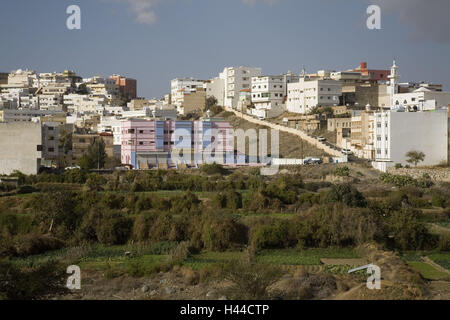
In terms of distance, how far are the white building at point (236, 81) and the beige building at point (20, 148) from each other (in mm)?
25285

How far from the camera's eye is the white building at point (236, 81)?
197 feet

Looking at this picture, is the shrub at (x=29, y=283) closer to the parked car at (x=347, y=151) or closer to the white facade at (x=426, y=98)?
the parked car at (x=347, y=151)

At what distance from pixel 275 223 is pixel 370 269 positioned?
5.66m

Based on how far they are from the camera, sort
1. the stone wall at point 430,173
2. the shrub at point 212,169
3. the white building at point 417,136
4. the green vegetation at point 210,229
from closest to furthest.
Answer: the green vegetation at point 210,229
the stone wall at point 430,173
the white building at point 417,136
the shrub at point 212,169

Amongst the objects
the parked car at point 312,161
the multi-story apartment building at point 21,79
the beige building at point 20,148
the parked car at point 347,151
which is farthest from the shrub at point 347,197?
the multi-story apartment building at point 21,79

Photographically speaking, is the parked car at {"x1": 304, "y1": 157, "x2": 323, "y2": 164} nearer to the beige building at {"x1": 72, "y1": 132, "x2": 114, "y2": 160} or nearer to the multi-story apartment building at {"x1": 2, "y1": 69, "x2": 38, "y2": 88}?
the beige building at {"x1": 72, "y1": 132, "x2": 114, "y2": 160}

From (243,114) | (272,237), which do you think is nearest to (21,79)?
(243,114)

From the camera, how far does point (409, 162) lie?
35594mm

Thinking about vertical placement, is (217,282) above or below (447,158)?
below

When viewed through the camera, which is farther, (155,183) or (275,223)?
(155,183)

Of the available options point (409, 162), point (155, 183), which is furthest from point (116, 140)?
point (409, 162)

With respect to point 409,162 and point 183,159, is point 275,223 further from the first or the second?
point 183,159

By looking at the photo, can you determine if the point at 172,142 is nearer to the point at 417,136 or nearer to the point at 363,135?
the point at 363,135
